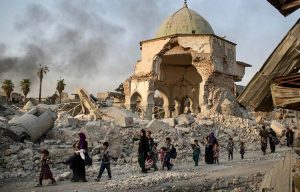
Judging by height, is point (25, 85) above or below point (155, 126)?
above

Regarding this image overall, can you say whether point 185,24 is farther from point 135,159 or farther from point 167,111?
point 135,159

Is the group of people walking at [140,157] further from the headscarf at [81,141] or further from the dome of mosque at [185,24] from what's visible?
the dome of mosque at [185,24]

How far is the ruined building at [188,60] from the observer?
23547 mm

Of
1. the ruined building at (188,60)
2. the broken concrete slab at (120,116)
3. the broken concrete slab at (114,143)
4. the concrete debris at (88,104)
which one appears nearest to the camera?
the broken concrete slab at (114,143)

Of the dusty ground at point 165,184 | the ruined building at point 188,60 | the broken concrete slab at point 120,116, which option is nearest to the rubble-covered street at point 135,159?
the dusty ground at point 165,184

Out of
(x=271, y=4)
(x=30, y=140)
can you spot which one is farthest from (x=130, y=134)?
(x=271, y=4)

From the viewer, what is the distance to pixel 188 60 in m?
29.5

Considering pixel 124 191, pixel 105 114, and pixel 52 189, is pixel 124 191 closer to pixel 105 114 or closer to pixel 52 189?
pixel 52 189

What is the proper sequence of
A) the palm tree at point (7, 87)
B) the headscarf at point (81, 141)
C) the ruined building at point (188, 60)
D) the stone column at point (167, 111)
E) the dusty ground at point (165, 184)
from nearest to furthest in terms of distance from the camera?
the dusty ground at point (165, 184) < the headscarf at point (81, 141) < the ruined building at point (188, 60) < the stone column at point (167, 111) < the palm tree at point (7, 87)

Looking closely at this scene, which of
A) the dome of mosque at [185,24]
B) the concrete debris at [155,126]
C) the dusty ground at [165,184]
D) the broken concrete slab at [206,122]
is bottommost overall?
the dusty ground at [165,184]

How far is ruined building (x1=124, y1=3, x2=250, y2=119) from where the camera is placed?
23.5m

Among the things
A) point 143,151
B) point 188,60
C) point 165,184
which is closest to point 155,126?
point 143,151

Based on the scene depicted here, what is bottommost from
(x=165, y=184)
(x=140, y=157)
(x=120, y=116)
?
(x=165, y=184)

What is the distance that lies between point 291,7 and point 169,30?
24.6 meters
